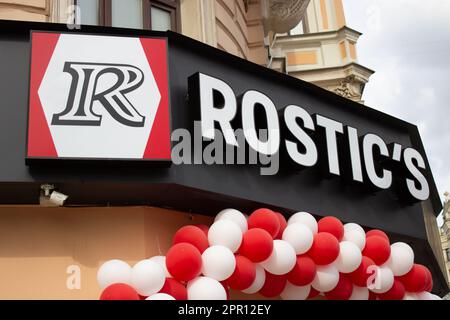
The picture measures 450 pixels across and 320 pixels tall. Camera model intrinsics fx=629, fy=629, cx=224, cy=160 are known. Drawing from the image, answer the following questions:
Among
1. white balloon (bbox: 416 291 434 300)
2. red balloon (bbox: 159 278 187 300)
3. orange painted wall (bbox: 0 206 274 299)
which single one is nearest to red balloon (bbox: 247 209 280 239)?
orange painted wall (bbox: 0 206 274 299)

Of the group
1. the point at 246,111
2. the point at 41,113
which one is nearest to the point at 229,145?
the point at 246,111

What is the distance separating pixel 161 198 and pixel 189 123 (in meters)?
0.71

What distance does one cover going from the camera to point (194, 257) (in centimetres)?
483

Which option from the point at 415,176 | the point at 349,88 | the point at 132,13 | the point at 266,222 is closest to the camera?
the point at 266,222

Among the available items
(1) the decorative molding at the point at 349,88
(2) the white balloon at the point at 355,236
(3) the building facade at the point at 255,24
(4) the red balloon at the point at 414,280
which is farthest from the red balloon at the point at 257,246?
(1) the decorative molding at the point at 349,88

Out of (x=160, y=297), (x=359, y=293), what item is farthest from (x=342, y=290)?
(x=160, y=297)

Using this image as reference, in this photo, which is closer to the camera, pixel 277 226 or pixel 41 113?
pixel 41 113

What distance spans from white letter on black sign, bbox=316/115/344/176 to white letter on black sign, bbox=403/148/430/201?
125 cm

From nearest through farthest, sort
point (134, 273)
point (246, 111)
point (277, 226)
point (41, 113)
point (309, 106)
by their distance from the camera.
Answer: point (134, 273)
point (41, 113)
point (277, 226)
point (246, 111)
point (309, 106)

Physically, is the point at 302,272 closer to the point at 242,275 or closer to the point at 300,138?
the point at 242,275

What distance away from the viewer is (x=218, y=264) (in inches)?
193

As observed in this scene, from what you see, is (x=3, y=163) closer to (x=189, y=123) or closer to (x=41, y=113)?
→ (x=41, y=113)

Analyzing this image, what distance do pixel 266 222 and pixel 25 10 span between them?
320 cm

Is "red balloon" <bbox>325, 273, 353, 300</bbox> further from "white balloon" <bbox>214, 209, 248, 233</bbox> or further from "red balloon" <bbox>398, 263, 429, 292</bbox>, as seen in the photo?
"white balloon" <bbox>214, 209, 248, 233</bbox>
